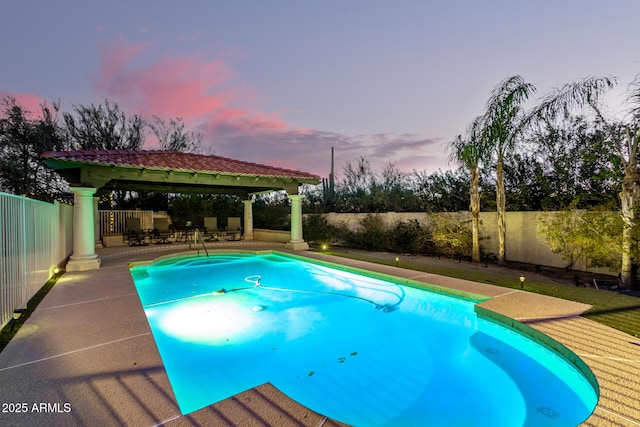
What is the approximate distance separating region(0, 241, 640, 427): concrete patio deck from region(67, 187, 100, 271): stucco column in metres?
→ 3.25

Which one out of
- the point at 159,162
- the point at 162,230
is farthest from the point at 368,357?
the point at 162,230

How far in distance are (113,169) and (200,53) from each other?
473 cm

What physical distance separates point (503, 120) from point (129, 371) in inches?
375

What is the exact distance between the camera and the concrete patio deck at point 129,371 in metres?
2.09

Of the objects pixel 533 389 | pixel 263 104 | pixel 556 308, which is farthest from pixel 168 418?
pixel 263 104

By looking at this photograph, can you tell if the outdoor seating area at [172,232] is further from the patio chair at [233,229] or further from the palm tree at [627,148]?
the palm tree at [627,148]

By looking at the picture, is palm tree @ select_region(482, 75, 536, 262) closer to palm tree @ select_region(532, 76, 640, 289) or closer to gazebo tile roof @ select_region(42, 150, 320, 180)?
palm tree @ select_region(532, 76, 640, 289)

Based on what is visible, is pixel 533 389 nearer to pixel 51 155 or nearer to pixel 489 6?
pixel 489 6

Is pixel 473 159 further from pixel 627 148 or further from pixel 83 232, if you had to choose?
pixel 83 232

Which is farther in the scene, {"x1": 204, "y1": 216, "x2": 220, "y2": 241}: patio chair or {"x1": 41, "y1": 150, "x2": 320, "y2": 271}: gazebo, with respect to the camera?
{"x1": 204, "y1": 216, "x2": 220, "y2": 241}: patio chair

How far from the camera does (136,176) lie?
30.0 feet

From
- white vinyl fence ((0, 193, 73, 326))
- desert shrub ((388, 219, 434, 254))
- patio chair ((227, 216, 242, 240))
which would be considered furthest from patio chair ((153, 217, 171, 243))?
desert shrub ((388, 219, 434, 254))

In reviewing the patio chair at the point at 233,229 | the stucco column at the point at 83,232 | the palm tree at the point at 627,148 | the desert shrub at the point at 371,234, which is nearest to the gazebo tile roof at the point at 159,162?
the stucco column at the point at 83,232

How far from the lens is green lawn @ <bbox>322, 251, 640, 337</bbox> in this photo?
391 centimetres
